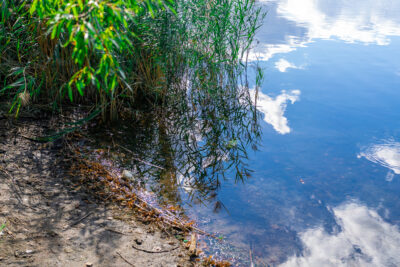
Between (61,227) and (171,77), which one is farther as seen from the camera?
(171,77)

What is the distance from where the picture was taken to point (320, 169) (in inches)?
142

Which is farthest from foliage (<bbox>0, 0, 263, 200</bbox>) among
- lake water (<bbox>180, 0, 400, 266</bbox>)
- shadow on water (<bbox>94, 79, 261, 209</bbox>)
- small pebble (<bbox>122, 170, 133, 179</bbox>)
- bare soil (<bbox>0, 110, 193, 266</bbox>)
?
bare soil (<bbox>0, 110, 193, 266</bbox>)

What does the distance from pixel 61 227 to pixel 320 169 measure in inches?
97.3

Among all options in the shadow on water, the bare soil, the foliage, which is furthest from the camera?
the foliage

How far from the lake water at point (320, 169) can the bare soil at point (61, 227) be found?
0.46m

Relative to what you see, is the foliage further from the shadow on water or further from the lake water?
the lake water

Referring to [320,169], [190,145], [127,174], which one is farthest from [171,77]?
[320,169]

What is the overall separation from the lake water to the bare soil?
0.46 m

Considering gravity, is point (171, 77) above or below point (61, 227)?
above

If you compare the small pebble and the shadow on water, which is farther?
the shadow on water

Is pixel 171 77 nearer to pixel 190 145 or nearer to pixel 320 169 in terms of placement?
pixel 190 145

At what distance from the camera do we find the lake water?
8.61 ft

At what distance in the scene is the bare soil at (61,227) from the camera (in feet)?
6.89

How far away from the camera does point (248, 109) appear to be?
4.60 meters
